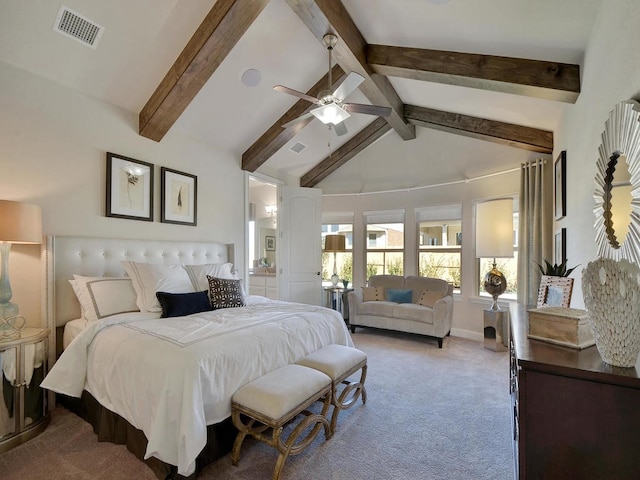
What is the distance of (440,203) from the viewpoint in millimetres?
5059

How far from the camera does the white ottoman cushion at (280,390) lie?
1708 millimetres

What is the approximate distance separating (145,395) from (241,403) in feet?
1.76

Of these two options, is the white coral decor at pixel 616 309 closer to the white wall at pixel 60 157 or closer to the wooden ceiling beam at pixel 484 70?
the wooden ceiling beam at pixel 484 70

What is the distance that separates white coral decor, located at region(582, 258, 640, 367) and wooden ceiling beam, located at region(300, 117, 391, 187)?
444 centimetres

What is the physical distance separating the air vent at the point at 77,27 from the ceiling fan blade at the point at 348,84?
6.47ft

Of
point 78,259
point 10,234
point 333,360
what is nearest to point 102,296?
point 78,259

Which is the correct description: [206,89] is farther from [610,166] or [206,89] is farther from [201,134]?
[610,166]

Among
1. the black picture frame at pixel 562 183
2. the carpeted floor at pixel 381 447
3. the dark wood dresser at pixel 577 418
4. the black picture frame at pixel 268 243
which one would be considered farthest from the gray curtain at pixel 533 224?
the black picture frame at pixel 268 243

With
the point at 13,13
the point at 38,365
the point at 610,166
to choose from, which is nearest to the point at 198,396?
the point at 38,365

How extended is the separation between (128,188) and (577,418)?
3794mm

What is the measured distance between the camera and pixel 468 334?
4.72 metres

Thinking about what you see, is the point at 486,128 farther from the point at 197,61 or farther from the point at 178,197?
the point at 178,197

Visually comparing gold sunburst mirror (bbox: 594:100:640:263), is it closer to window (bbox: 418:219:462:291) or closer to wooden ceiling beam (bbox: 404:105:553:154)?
wooden ceiling beam (bbox: 404:105:553:154)

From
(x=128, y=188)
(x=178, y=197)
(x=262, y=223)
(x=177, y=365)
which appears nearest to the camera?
(x=177, y=365)
